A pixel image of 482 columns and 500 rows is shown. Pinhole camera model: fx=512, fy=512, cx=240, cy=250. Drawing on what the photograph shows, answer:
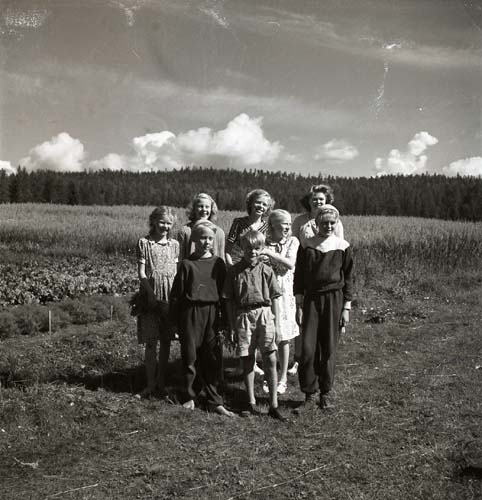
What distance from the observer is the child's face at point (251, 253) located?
4594 millimetres

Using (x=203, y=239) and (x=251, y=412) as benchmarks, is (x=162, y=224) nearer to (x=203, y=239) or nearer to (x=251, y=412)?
(x=203, y=239)

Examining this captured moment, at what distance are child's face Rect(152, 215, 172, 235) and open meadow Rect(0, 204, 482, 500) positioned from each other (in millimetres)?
1621

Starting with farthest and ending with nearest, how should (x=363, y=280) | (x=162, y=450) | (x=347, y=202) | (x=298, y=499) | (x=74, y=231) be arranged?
1. (x=347, y=202)
2. (x=74, y=231)
3. (x=363, y=280)
4. (x=162, y=450)
5. (x=298, y=499)

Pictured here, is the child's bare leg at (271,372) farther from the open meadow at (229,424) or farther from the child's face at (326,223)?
the child's face at (326,223)

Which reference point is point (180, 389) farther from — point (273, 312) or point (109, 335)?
point (109, 335)

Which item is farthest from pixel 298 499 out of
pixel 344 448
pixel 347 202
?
pixel 347 202

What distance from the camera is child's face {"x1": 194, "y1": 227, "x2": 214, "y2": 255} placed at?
464 cm

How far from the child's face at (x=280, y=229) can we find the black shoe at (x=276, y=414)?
63.1 inches

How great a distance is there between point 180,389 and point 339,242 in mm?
2245

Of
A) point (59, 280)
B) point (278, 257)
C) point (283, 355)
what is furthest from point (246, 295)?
point (59, 280)

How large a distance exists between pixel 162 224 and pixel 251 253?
99 cm

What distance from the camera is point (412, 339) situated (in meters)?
8.13

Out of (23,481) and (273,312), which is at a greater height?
(273,312)

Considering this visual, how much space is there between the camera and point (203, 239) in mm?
4641
